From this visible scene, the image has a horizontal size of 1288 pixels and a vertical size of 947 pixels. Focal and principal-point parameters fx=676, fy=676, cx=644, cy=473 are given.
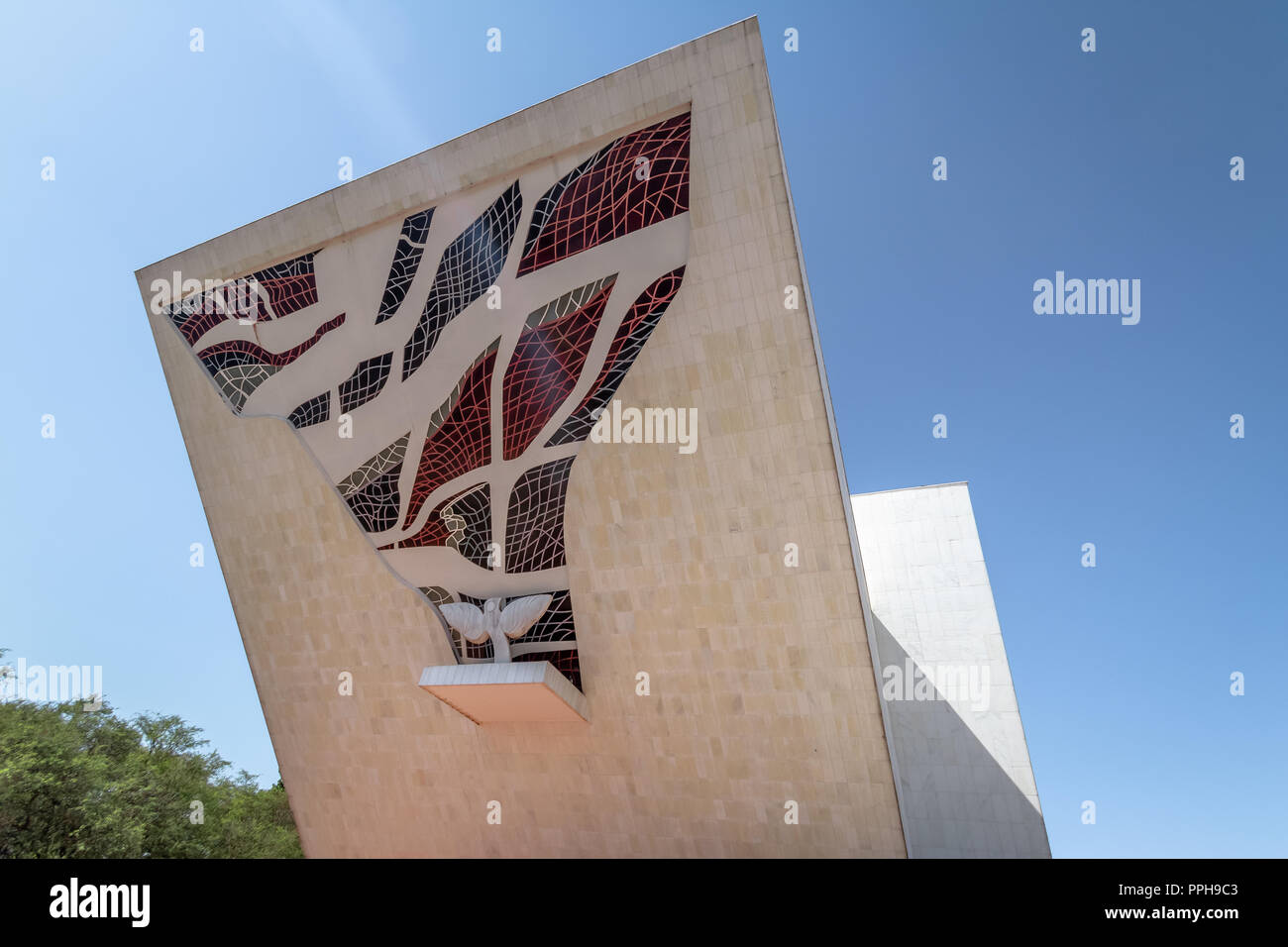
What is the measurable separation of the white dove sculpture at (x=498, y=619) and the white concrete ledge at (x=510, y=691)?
0.37 m

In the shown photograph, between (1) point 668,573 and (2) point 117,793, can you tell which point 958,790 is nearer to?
(1) point 668,573

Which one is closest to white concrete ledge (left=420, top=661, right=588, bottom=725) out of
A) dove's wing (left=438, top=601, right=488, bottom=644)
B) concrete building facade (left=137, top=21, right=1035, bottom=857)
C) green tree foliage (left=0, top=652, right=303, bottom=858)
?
concrete building facade (left=137, top=21, right=1035, bottom=857)

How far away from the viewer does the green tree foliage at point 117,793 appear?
13.0m

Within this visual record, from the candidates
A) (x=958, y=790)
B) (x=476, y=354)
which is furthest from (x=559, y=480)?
(x=958, y=790)

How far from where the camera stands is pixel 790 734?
875cm

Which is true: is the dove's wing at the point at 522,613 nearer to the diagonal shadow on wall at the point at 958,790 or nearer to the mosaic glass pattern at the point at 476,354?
the mosaic glass pattern at the point at 476,354

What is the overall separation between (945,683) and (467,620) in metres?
9.87

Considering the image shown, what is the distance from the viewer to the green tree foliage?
13031 mm

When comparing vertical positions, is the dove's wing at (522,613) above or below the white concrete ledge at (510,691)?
above

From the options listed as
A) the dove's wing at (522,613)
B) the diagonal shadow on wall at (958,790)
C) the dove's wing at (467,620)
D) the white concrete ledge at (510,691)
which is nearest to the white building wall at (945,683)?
the diagonal shadow on wall at (958,790)

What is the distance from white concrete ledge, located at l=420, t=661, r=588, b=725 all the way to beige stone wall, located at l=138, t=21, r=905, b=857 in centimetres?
34

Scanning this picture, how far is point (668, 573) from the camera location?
Answer: 9125 millimetres

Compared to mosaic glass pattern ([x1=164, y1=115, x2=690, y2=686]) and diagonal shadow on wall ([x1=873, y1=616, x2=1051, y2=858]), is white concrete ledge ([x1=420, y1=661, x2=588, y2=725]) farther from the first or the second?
diagonal shadow on wall ([x1=873, y1=616, x2=1051, y2=858])
